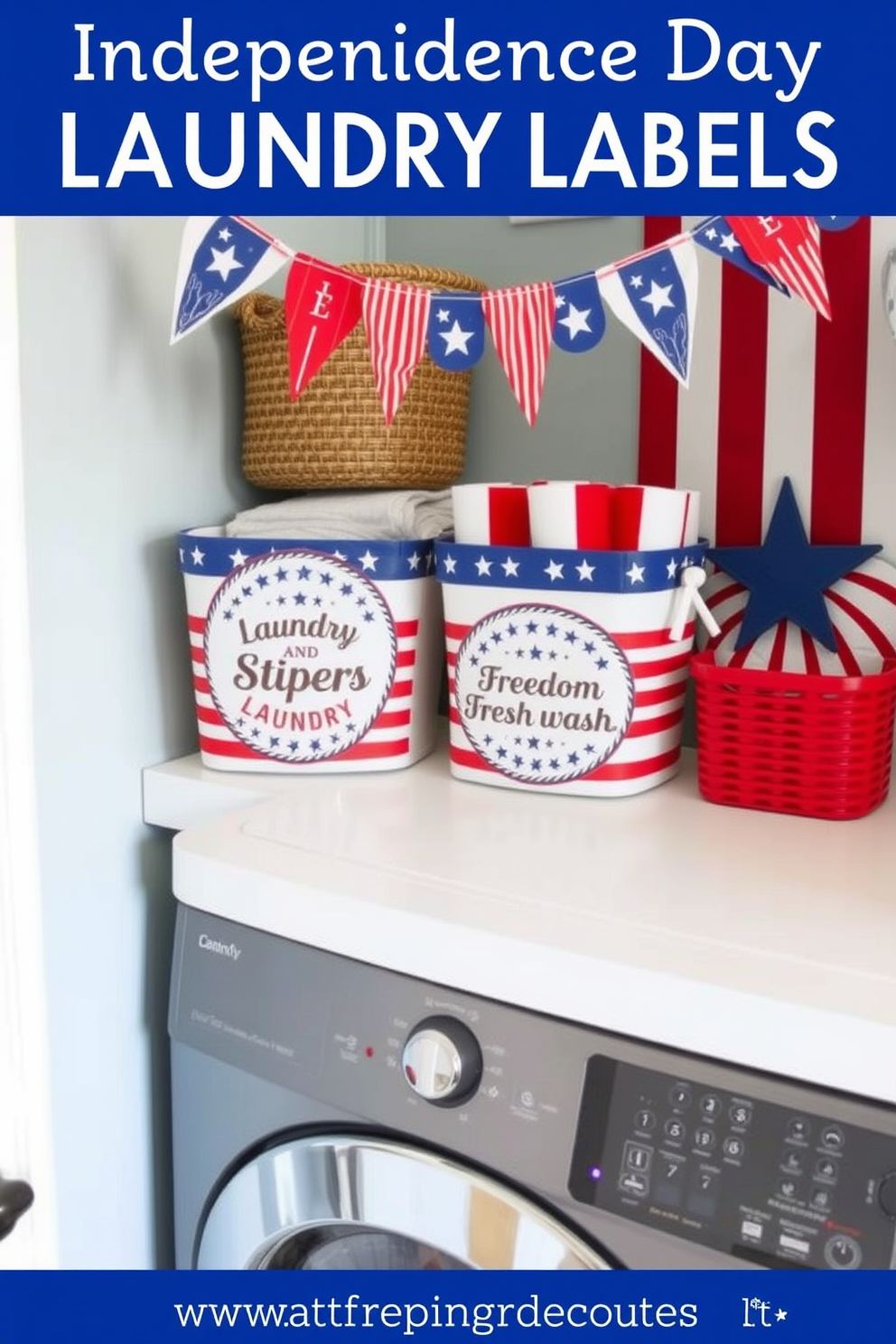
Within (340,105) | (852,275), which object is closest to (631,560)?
(852,275)

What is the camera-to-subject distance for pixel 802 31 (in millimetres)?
1184

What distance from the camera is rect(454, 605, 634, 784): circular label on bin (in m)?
1.13

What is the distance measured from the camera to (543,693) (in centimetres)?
115

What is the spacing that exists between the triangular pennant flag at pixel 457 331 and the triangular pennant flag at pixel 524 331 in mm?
14

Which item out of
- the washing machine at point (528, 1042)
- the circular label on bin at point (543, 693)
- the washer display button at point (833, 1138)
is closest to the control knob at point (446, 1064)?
the washing machine at point (528, 1042)

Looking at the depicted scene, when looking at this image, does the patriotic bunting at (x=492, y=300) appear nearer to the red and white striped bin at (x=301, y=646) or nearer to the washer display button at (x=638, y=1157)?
the red and white striped bin at (x=301, y=646)

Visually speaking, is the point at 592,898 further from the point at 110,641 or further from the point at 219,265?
the point at 219,265

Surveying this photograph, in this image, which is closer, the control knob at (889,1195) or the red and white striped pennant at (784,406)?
the control knob at (889,1195)

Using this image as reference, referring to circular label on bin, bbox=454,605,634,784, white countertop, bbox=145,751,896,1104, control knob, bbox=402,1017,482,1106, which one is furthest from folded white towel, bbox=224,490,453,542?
control knob, bbox=402,1017,482,1106

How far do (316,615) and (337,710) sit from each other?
0.10m

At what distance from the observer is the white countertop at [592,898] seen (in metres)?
0.77

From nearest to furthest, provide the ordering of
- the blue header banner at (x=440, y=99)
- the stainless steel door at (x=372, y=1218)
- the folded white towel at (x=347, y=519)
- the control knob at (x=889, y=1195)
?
the control knob at (x=889, y=1195) < the stainless steel door at (x=372, y=1218) < the blue header banner at (x=440, y=99) < the folded white towel at (x=347, y=519)


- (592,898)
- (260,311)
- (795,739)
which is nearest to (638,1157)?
(592,898)

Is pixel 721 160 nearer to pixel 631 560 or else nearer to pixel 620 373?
pixel 620 373
